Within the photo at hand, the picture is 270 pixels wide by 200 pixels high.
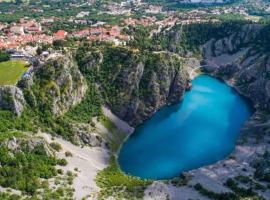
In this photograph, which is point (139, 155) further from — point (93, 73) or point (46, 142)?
point (93, 73)

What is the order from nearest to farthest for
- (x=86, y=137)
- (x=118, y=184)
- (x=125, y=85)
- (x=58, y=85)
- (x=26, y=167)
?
(x=26, y=167), (x=118, y=184), (x=86, y=137), (x=58, y=85), (x=125, y=85)

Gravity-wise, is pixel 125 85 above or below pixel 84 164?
above

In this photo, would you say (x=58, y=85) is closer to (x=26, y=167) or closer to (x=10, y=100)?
(x=10, y=100)

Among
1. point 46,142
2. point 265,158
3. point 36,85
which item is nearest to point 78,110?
point 36,85

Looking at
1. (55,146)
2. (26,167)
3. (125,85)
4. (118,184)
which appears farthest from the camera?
(125,85)

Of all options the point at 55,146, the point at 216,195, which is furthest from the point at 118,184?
the point at 216,195

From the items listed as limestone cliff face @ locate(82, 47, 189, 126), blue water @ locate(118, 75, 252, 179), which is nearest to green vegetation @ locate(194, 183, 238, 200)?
blue water @ locate(118, 75, 252, 179)

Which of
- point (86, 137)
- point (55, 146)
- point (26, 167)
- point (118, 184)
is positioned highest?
point (26, 167)
